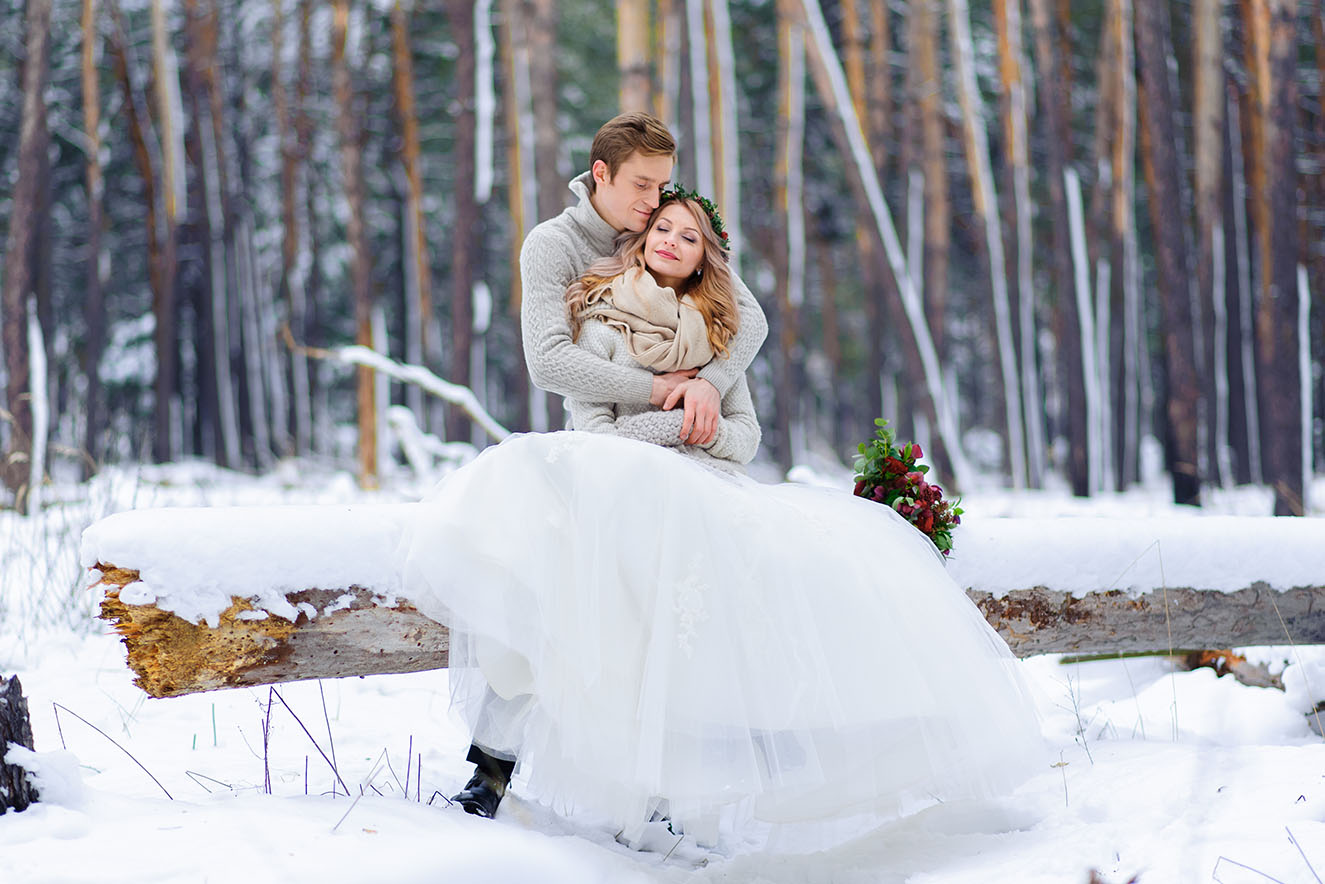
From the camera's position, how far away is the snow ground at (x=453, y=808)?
81.5 inches

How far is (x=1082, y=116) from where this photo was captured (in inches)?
676

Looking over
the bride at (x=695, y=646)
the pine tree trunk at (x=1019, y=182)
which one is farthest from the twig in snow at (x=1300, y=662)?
the pine tree trunk at (x=1019, y=182)

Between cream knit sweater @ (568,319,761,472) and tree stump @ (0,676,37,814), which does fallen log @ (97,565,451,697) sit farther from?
cream knit sweater @ (568,319,761,472)

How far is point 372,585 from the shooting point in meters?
2.62

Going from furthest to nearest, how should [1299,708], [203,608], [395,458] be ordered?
[395,458] → [1299,708] → [203,608]

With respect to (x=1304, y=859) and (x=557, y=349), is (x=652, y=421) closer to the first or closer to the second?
(x=557, y=349)

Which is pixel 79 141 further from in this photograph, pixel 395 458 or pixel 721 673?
pixel 721 673

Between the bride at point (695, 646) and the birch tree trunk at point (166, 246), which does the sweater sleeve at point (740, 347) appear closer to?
the bride at point (695, 646)

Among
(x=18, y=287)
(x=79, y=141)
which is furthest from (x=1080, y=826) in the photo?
(x=79, y=141)

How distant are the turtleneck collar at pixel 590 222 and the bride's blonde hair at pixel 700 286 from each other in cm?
17

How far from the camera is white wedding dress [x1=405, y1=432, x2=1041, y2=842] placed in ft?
7.36

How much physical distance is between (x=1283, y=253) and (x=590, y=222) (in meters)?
6.96

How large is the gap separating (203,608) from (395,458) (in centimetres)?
1666

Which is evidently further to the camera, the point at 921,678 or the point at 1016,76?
the point at 1016,76
